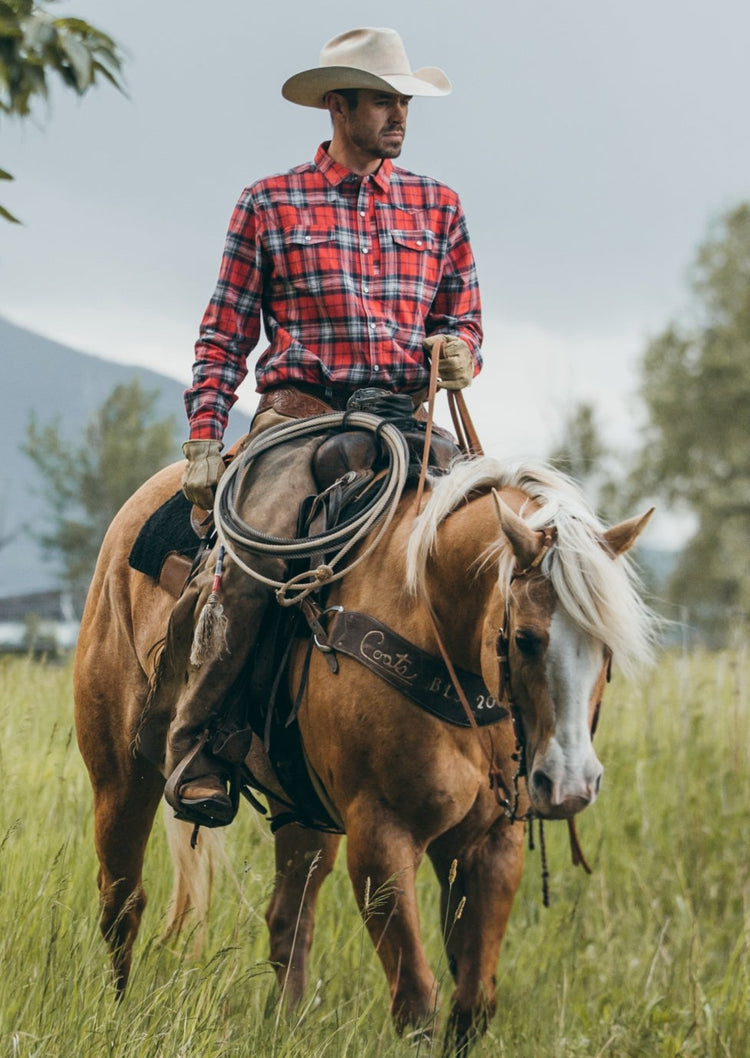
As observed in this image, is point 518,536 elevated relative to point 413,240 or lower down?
lower down

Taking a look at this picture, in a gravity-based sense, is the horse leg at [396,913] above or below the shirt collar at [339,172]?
below

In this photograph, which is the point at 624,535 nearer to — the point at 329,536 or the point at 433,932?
the point at 329,536

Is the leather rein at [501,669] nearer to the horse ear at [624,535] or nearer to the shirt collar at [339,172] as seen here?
the horse ear at [624,535]

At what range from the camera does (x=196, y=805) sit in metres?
4.29

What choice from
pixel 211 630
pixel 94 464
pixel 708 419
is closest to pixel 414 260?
pixel 211 630

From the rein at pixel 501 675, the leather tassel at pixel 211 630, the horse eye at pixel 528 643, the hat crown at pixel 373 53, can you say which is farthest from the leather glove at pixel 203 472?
the horse eye at pixel 528 643

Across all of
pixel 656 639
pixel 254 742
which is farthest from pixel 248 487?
pixel 656 639

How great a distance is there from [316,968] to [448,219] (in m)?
3.02

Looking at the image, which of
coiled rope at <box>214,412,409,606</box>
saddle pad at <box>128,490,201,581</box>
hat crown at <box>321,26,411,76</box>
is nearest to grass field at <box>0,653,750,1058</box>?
saddle pad at <box>128,490,201,581</box>

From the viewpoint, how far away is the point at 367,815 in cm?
407

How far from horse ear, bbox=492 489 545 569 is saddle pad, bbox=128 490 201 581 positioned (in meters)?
1.74

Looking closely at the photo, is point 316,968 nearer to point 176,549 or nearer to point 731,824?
point 176,549

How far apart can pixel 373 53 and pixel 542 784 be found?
2.65 m

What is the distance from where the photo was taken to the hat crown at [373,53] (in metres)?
4.71
